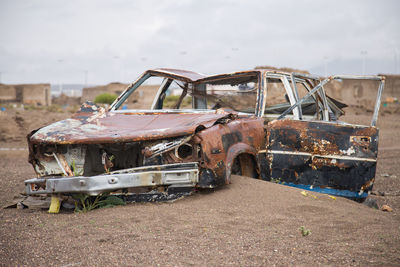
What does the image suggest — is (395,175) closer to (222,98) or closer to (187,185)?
(222,98)

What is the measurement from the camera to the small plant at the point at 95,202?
14.0ft

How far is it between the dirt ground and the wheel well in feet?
0.98

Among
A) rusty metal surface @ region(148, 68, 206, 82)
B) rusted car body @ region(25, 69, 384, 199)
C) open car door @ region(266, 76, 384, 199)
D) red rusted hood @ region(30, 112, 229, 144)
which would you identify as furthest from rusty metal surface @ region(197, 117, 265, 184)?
rusty metal surface @ region(148, 68, 206, 82)

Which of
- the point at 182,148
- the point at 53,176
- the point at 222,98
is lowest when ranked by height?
the point at 53,176

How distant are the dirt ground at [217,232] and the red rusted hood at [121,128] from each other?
70 cm

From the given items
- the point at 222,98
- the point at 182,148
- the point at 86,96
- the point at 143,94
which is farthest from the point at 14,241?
the point at 86,96

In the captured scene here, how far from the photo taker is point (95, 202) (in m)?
4.37

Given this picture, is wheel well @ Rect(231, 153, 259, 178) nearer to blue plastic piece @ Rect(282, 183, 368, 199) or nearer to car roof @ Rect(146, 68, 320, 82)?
blue plastic piece @ Rect(282, 183, 368, 199)

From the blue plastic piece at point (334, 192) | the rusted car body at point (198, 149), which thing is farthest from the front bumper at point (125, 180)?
the blue plastic piece at point (334, 192)

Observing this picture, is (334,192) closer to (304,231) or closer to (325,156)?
(325,156)

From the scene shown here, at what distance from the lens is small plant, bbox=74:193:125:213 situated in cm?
427

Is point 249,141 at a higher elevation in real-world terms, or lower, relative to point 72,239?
higher

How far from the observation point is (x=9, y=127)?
16047mm

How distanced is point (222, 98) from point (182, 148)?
2351mm
